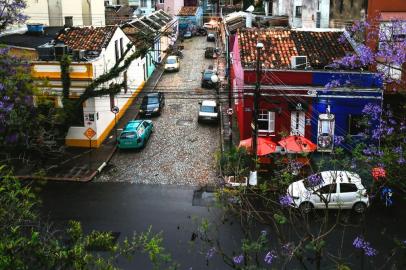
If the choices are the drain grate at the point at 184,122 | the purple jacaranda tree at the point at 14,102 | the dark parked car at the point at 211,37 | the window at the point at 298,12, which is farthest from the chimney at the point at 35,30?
the dark parked car at the point at 211,37

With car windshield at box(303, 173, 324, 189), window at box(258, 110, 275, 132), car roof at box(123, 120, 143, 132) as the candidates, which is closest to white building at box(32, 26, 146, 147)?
car roof at box(123, 120, 143, 132)

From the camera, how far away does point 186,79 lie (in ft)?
145

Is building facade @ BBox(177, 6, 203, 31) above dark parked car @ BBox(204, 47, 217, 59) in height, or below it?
above

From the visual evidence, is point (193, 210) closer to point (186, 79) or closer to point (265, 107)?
point (265, 107)

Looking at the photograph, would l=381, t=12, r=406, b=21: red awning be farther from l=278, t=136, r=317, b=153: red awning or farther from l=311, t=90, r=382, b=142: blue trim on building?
l=278, t=136, r=317, b=153: red awning

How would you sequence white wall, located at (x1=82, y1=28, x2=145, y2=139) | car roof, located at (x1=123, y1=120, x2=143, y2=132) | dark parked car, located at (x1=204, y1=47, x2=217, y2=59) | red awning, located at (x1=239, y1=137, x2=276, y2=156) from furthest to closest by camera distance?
dark parked car, located at (x1=204, y1=47, x2=217, y2=59) < car roof, located at (x1=123, y1=120, x2=143, y2=132) < white wall, located at (x1=82, y1=28, x2=145, y2=139) < red awning, located at (x1=239, y1=137, x2=276, y2=156)

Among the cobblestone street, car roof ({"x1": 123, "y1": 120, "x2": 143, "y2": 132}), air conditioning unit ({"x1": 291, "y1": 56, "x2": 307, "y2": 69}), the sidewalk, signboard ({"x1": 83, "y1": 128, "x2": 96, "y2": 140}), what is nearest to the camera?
the sidewalk

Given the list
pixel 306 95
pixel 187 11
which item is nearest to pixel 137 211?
pixel 306 95

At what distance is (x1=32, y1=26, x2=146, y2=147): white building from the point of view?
91.8 feet

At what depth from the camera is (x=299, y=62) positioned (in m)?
26.2

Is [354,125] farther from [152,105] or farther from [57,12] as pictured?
[57,12]

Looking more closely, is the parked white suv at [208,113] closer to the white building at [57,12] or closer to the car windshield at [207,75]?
the car windshield at [207,75]

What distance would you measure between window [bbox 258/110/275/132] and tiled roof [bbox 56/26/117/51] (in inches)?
401

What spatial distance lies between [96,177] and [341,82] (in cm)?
1252
